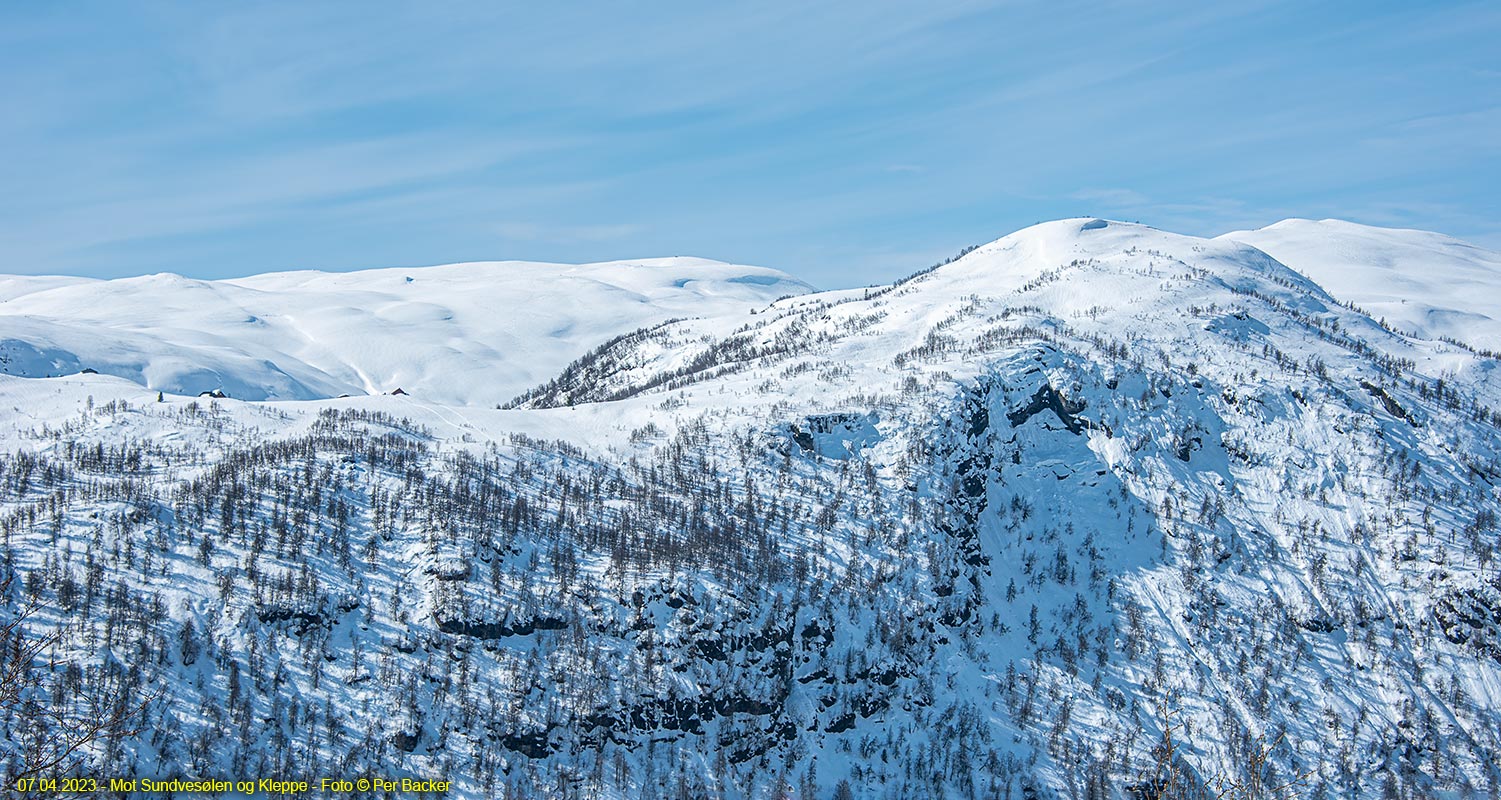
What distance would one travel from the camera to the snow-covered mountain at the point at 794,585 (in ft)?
389

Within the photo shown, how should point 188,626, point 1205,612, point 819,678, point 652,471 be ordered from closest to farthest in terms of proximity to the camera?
point 188,626 < point 819,678 < point 1205,612 < point 652,471

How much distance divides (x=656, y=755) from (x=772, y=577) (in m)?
31.2

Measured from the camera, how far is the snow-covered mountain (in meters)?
118

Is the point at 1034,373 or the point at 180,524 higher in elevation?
the point at 1034,373

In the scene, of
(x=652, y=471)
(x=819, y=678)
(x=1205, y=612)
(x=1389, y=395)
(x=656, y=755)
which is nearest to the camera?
(x=656, y=755)

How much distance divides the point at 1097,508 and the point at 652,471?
7747 centimetres

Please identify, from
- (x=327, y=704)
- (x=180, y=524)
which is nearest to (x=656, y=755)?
(x=327, y=704)

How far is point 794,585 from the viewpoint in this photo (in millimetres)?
146875

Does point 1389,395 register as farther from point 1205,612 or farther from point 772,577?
point 772,577

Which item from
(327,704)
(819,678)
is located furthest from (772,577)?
(327,704)

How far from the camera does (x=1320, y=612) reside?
155375 millimetres

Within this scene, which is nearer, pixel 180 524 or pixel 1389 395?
pixel 180 524

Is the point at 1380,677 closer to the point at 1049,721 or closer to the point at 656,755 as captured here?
the point at 1049,721

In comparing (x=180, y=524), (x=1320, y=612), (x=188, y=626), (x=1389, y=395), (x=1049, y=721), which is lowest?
(x=1049, y=721)
